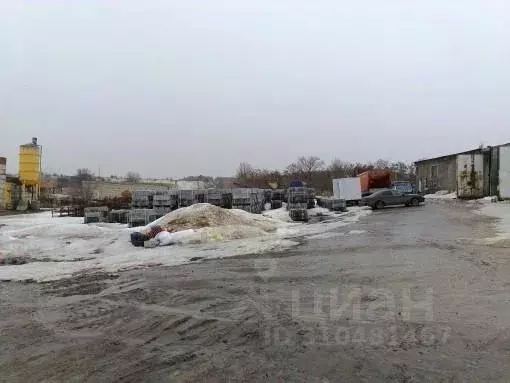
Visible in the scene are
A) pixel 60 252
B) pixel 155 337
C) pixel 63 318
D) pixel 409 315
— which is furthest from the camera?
pixel 60 252

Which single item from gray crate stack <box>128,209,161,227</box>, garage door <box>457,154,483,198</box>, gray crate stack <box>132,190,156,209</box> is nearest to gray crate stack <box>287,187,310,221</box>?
gray crate stack <box>132,190,156,209</box>

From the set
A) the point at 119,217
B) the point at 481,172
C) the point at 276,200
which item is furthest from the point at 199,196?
the point at 481,172

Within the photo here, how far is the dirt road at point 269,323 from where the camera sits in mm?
4824

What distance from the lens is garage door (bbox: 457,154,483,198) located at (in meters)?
40.9

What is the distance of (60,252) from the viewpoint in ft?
50.2

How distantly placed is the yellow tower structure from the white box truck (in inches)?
1078

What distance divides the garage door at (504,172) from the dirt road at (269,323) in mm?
25712

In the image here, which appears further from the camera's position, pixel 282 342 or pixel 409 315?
pixel 409 315

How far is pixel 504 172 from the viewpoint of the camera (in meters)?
34.4

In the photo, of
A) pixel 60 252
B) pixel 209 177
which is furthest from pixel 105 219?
pixel 209 177

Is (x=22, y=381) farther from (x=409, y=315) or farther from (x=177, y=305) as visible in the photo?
(x=409, y=315)

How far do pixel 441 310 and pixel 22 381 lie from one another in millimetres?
5159

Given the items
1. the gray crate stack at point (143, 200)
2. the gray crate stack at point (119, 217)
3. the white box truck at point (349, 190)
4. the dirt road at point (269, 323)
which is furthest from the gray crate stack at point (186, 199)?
the white box truck at point (349, 190)

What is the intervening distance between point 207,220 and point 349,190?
2500 cm
